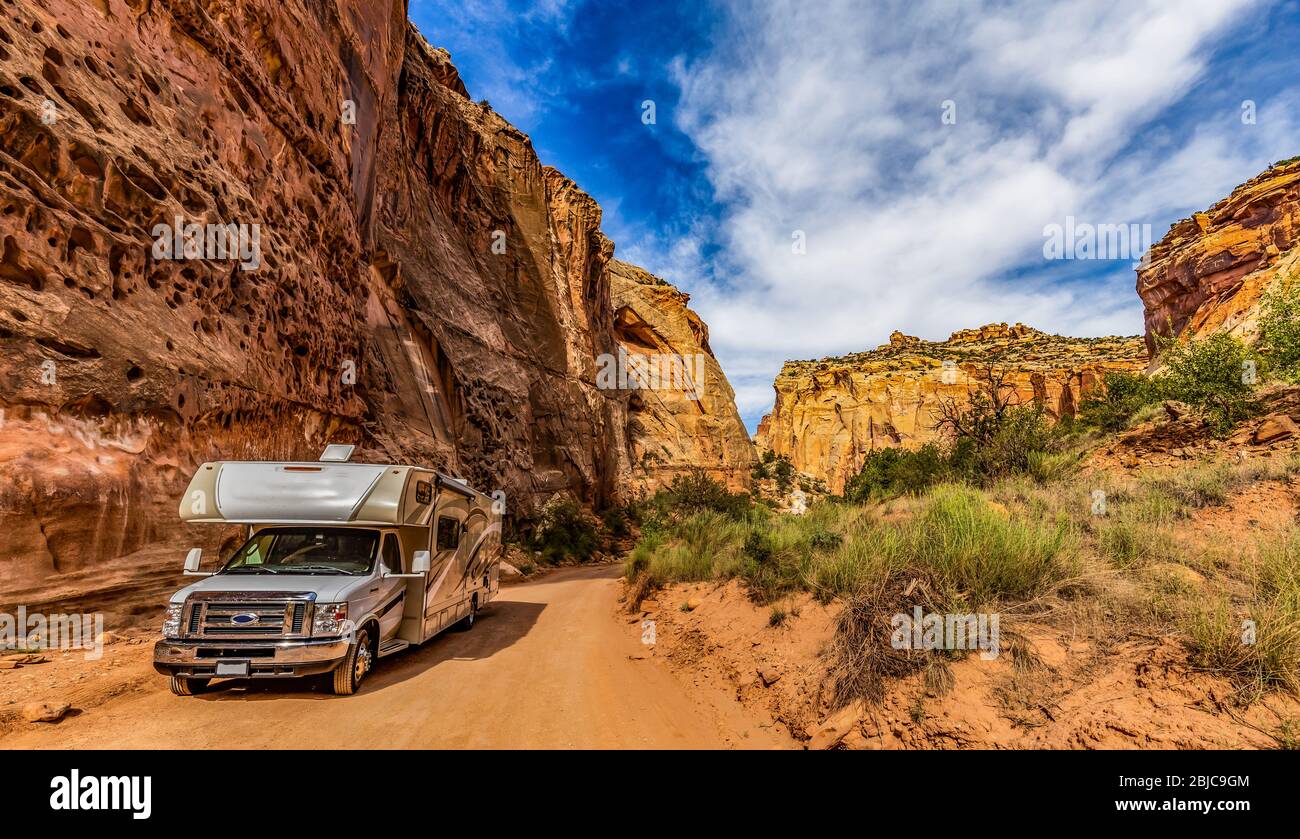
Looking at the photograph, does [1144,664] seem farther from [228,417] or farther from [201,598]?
[228,417]

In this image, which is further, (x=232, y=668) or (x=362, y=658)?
(x=362, y=658)

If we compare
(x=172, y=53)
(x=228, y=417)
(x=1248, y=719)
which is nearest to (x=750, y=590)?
(x=1248, y=719)

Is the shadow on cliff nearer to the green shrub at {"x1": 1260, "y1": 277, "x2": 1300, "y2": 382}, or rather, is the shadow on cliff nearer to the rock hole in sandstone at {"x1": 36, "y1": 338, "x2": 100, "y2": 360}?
the rock hole in sandstone at {"x1": 36, "y1": 338, "x2": 100, "y2": 360}

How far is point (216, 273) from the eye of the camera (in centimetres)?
977

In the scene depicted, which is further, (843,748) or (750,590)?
(750,590)

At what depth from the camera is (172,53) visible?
10094 mm

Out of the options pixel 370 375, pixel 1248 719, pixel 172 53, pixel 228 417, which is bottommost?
pixel 1248 719

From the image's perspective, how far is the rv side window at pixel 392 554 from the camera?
711cm

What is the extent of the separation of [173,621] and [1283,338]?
81.4ft

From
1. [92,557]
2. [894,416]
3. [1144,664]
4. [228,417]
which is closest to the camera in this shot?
[1144,664]

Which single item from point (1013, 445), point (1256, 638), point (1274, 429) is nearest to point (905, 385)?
point (1013, 445)

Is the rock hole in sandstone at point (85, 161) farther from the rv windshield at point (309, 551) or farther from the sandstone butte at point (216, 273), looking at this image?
the rv windshield at point (309, 551)

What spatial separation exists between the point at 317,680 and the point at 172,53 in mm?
11882

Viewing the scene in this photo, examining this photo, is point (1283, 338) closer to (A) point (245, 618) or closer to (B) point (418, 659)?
(B) point (418, 659)
